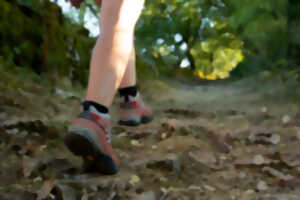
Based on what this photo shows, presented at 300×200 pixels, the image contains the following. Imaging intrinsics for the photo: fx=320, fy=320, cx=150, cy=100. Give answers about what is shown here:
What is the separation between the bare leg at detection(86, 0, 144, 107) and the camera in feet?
4.41

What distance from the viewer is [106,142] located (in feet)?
4.34

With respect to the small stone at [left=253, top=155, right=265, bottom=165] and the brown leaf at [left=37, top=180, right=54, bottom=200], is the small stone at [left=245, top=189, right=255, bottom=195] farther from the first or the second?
the brown leaf at [left=37, top=180, right=54, bottom=200]

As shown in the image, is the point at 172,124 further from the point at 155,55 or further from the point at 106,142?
the point at 155,55

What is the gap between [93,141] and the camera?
1.24 m

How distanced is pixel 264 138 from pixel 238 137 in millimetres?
154

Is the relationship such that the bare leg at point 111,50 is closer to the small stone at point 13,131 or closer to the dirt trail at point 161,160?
the dirt trail at point 161,160

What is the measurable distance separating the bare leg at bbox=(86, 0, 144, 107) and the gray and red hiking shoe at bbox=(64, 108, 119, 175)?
87 mm

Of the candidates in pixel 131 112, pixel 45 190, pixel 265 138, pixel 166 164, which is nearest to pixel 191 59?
pixel 131 112

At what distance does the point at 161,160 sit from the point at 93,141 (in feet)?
1.28

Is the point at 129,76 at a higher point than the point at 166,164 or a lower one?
higher

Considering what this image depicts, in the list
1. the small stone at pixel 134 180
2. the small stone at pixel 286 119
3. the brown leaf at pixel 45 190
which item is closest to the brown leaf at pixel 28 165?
the brown leaf at pixel 45 190

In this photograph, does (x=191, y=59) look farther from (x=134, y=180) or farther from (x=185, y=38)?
(x=134, y=180)

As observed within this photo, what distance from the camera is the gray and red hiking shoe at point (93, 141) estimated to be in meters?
1.23

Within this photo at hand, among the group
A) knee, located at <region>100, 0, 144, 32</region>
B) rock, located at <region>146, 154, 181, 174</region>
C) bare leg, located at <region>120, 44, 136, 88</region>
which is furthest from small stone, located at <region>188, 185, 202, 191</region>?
bare leg, located at <region>120, 44, 136, 88</region>
